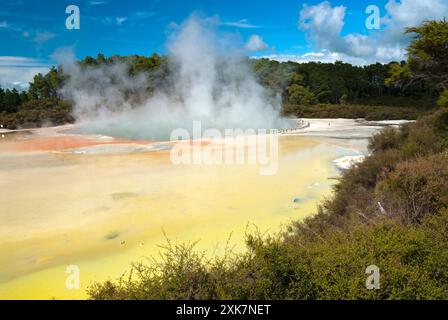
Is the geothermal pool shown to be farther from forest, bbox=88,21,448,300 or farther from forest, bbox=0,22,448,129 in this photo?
forest, bbox=0,22,448,129

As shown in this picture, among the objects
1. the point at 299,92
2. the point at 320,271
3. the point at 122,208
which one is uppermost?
the point at 299,92

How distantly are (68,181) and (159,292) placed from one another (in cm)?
1131

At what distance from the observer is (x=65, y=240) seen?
8367mm

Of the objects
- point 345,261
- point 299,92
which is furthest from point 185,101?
point 345,261

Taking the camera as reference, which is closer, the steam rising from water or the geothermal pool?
the geothermal pool

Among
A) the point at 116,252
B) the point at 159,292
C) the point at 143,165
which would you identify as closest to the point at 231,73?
the point at 143,165

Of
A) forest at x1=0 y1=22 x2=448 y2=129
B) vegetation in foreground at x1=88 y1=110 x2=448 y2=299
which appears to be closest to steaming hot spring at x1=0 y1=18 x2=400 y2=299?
vegetation in foreground at x1=88 y1=110 x2=448 y2=299

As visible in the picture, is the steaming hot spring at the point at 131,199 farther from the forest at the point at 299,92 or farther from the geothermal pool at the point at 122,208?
the forest at the point at 299,92

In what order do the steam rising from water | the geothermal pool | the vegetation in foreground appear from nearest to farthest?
the vegetation in foreground → the geothermal pool → the steam rising from water

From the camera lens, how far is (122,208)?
1044cm

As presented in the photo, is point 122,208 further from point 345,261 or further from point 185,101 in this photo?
point 185,101

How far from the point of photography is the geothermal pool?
730 cm
